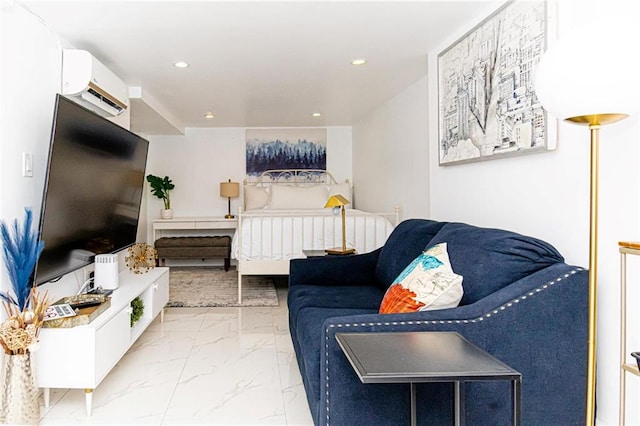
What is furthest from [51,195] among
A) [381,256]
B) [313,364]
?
[381,256]

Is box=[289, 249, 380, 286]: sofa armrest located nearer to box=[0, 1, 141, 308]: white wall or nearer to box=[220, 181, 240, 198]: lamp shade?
box=[0, 1, 141, 308]: white wall

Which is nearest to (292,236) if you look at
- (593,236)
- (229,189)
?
(229,189)

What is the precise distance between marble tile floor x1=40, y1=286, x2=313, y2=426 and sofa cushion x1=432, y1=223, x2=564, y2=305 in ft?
3.32

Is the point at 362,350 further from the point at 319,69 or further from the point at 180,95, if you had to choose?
the point at 180,95

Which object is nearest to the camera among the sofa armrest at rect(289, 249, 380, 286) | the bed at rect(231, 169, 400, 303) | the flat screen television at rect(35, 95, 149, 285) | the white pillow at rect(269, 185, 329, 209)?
the flat screen television at rect(35, 95, 149, 285)

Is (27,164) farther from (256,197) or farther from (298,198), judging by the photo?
(256,197)

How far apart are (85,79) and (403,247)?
87.2 inches

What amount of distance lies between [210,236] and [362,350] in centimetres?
580

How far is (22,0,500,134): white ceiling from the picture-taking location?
2.49 m

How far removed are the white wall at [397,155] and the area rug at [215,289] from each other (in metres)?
1.68

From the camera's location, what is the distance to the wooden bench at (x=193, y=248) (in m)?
6.36

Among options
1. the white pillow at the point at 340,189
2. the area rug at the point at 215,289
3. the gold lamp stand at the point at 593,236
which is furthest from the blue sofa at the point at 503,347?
the white pillow at the point at 340,189

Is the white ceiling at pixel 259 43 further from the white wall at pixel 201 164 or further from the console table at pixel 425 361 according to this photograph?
the white wall at pixel 201 164

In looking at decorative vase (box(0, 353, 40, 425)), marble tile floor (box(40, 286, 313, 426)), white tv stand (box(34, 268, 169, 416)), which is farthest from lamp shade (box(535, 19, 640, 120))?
decorative vase (box(0, 353, 40, 425))
